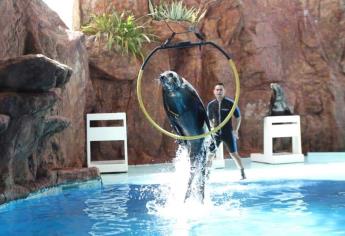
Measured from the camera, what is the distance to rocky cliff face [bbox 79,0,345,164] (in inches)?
492

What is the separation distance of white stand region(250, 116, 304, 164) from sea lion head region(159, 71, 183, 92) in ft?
21.7

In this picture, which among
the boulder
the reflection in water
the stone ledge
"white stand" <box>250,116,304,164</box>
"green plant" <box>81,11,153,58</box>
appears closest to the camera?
the reflection in water

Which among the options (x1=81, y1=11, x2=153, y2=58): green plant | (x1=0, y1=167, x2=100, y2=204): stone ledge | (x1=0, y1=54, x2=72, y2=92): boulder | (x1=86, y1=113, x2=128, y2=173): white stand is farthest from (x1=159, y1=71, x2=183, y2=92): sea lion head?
(x1=81, y1=11, x2=153, y2=58): green plant

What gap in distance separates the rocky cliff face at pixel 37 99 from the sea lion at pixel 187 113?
6.40 ft

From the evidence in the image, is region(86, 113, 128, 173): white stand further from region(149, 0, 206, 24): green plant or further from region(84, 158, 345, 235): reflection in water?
region(149, 0, 206, 24): green plant

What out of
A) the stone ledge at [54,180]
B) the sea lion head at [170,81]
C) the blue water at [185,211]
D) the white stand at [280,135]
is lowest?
the blue water at [185,211]

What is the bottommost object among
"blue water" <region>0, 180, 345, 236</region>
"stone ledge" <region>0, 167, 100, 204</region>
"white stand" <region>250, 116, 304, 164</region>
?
"blue water" <region>0, 180, 345, 236</region>

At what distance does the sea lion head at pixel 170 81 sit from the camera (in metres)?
5.01

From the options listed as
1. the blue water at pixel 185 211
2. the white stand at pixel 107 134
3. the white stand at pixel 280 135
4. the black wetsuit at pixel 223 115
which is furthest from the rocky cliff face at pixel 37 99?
the white stand at pixel 280 135

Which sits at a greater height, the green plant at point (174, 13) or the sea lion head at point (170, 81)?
the green plant at point (174, 13)

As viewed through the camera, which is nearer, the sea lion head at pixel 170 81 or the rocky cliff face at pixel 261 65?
the sea lion head at pixel 170 81

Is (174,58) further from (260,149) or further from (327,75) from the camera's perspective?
(327,75)

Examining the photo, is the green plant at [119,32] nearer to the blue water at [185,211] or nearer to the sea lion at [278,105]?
the sea lion at [278,105]

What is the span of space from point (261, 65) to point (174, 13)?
2.94 metres
